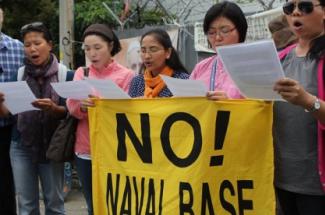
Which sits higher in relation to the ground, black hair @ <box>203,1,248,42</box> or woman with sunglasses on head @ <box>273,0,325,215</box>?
black hair @ <box>203,1,248,42</box>

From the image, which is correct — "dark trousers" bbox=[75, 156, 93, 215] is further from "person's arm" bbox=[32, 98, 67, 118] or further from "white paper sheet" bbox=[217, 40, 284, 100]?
"white paper sheet" bbox=[217, 40, 284, 100]

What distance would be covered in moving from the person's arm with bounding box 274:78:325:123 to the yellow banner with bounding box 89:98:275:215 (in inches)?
16.3

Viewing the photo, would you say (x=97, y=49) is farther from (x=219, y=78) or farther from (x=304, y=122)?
(x=304, y=122)

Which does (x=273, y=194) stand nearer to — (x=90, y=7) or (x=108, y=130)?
(x=108, y=130)

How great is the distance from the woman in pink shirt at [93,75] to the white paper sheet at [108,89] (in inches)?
24.4

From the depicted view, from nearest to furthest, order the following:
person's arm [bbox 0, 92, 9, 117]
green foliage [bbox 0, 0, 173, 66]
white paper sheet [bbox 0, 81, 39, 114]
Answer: white paper sheet [bbox 0, 81, 39, 114], person's arm [bbox 0, 92, 9, 117], green foliage [bbox 0, 0, 173, 66]

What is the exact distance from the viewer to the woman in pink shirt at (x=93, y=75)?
14.3ft

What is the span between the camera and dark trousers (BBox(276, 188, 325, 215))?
2.91 m

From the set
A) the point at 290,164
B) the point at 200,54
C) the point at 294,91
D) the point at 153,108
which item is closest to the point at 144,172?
the point at 153,108

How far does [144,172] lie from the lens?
138 inches

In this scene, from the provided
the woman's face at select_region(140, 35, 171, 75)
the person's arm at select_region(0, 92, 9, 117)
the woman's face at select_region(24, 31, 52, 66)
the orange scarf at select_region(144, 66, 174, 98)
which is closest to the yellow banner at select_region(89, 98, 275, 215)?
the orange scarf at select_region(144, 66, 174, 98)

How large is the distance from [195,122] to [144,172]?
479 millimetres

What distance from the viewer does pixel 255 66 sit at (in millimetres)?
2713

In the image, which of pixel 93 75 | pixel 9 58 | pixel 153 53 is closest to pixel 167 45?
pixel 153 53
